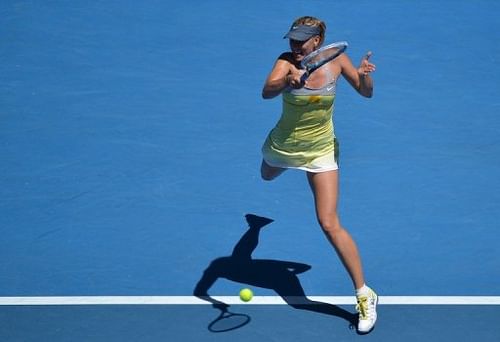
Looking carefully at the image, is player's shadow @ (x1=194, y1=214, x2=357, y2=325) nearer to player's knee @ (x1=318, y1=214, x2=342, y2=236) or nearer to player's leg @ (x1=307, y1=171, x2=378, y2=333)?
player's leg @ (x1=307, y1=171, x2=378, y2=333)

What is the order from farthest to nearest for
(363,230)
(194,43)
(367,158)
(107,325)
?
(194,43), (367,158), (363,230), (107,325)

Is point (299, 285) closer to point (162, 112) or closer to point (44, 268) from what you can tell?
point (44, 268)

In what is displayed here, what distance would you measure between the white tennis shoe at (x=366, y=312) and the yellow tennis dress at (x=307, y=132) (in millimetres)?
1045

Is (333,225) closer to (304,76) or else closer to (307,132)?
(307,132)

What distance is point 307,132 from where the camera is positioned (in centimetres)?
699

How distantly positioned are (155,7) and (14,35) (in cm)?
214

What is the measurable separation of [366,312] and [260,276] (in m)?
1.17

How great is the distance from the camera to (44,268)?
25.7ft

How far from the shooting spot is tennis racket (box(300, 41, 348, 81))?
6.43m

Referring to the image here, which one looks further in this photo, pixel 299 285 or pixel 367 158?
pixel 367 158

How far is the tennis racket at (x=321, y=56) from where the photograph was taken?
6.43m

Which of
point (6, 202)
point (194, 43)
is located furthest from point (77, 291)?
point (194, 43)

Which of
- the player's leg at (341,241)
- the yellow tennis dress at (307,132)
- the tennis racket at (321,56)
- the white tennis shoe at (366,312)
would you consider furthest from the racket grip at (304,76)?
the white tennis shoe at (366,312)

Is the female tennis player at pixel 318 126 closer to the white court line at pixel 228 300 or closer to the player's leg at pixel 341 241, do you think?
the player's leg at pixel 341 241
